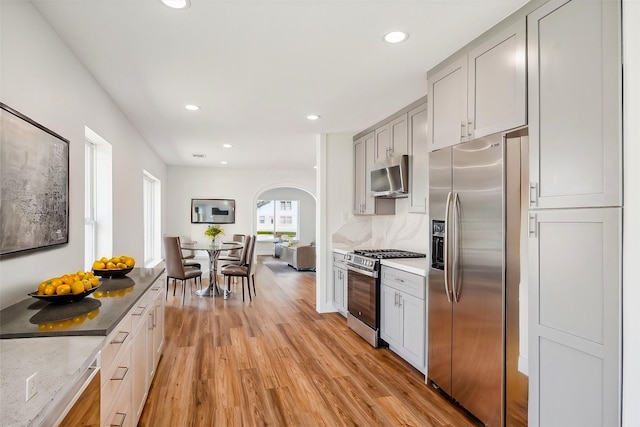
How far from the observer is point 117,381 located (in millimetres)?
1796

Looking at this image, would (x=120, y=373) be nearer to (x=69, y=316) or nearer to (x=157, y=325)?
(x=69, y=316)

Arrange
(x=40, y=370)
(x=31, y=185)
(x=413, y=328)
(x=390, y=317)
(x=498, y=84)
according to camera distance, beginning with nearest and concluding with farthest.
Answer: (x=40, y=370) < (x=31, y=185) < (x=498, y=84) < (x=413, y=328) < (x=390, y=317)

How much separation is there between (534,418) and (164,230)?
7.92 metres

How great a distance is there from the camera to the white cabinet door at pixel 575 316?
156cm

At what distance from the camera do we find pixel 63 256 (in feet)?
7.93

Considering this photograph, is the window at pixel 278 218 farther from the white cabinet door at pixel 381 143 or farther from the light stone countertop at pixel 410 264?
the light stone countertop at pixel 410 264

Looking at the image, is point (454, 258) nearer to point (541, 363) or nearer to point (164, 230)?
point (541, 363)

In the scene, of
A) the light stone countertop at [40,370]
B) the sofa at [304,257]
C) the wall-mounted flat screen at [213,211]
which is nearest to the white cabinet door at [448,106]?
the light stone countertop at [40,370]

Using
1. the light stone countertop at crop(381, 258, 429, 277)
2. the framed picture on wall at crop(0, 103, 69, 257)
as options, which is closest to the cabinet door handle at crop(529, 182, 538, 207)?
the light stone countertop at crop(381, 258, 429, 277)

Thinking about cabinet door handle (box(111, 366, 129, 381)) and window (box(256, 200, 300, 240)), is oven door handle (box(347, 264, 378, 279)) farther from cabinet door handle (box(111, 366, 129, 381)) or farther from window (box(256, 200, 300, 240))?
window (box(256, 200, 300, 240))

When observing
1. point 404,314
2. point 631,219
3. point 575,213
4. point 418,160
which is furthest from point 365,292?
point 631,219

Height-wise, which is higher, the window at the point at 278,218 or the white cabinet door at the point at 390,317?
the window at the point at 278,218

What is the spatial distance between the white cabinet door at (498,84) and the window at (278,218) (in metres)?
11.2

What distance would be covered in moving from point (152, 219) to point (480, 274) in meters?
6.71
